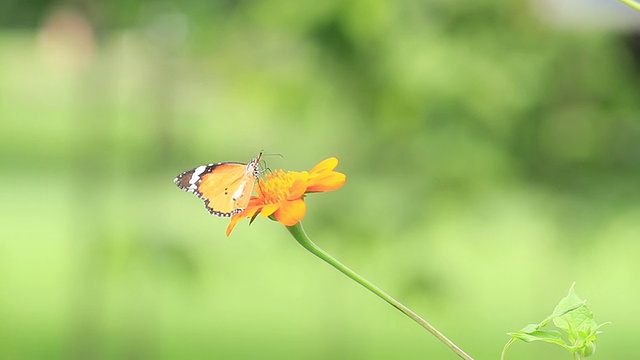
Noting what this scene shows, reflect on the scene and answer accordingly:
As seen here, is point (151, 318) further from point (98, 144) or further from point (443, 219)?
point (443, 219)

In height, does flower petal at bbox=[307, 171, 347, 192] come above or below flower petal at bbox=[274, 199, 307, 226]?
above

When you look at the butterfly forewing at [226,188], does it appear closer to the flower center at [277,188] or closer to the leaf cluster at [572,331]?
the flower center at [277,188]

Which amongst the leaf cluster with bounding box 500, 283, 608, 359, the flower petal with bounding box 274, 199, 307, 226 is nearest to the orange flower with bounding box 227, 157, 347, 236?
the flower petal with bounding box 274, 199, 307, 226

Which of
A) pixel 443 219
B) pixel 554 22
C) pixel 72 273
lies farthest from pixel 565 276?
pixel 72 273

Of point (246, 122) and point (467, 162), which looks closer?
point (467, 162)

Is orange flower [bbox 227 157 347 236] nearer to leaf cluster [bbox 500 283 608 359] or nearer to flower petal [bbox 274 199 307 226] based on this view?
flower petal [bbox 274 199 307 226]

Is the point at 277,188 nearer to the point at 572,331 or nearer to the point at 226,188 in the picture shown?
the point at 226,188
